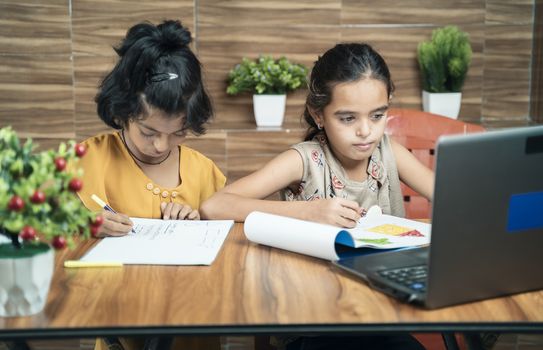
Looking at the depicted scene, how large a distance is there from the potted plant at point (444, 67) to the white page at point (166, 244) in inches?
73.7

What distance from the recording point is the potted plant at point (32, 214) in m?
1.07

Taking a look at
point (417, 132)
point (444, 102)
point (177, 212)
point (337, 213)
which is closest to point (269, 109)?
point (444, 102)

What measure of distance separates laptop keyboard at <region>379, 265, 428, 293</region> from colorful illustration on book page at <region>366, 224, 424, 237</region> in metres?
0.27


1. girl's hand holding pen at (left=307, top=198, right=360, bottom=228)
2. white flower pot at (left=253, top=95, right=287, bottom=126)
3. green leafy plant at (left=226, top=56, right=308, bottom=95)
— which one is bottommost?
girl's hand holding pen at (left=307, top=198, right=360, bottom=228)

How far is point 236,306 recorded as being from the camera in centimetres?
117

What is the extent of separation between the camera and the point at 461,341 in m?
1.96

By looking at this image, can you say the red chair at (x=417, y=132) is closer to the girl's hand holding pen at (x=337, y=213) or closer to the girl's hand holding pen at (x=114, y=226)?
the girl's hand holding pen at (x=337, y=213)

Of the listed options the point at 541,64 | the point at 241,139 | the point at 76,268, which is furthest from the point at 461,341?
the point at 541,64

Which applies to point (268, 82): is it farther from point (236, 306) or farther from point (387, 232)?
point (236, 306)

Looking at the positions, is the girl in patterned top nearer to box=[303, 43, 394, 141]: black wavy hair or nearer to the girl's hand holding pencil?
box=[303, 43, 394, 141]: black wavy hair

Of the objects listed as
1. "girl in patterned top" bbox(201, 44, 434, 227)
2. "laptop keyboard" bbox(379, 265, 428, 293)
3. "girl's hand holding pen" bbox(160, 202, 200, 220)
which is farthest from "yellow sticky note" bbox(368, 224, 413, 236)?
"girl's hand holding pen" bbox(160, 202, 200, 220)

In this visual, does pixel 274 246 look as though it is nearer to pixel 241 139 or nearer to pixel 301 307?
pixel 301 307

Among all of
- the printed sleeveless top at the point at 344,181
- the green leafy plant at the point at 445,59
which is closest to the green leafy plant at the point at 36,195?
the printed sleeveless top at the point at 344,181

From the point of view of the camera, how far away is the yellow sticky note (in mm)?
1570
